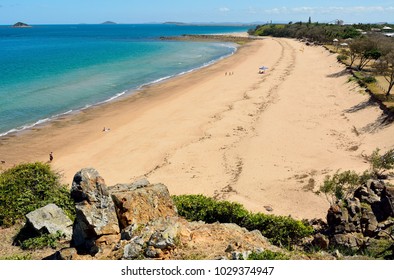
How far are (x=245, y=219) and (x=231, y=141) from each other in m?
13.7

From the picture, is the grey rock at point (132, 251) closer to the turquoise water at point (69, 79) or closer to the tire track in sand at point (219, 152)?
the tire track in sand at point (219, 152)

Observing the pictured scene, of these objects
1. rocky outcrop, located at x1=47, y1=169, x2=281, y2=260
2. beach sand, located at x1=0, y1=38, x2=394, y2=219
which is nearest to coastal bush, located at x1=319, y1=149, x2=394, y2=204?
beach sand, located at x1=0, y1=38, x2=394, y2=219

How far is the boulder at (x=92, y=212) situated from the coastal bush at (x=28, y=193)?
470 centimetres

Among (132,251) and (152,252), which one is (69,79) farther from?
(152,252)

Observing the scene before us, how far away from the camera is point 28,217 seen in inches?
482

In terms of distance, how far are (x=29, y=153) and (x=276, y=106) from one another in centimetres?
2184

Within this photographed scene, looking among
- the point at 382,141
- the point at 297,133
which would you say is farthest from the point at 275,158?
the point at 382,141

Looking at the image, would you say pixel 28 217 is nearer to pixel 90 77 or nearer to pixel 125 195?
pixel 125 195

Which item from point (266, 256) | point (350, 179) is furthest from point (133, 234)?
point (350, 179)

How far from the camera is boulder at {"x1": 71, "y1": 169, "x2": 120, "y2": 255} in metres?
9.31

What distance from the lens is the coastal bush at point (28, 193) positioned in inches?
546

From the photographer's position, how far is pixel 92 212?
9352mm

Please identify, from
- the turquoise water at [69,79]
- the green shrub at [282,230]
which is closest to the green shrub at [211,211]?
the green shrub at [282,230]

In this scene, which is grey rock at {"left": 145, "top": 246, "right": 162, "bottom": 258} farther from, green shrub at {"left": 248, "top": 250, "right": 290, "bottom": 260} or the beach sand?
the beach sand
